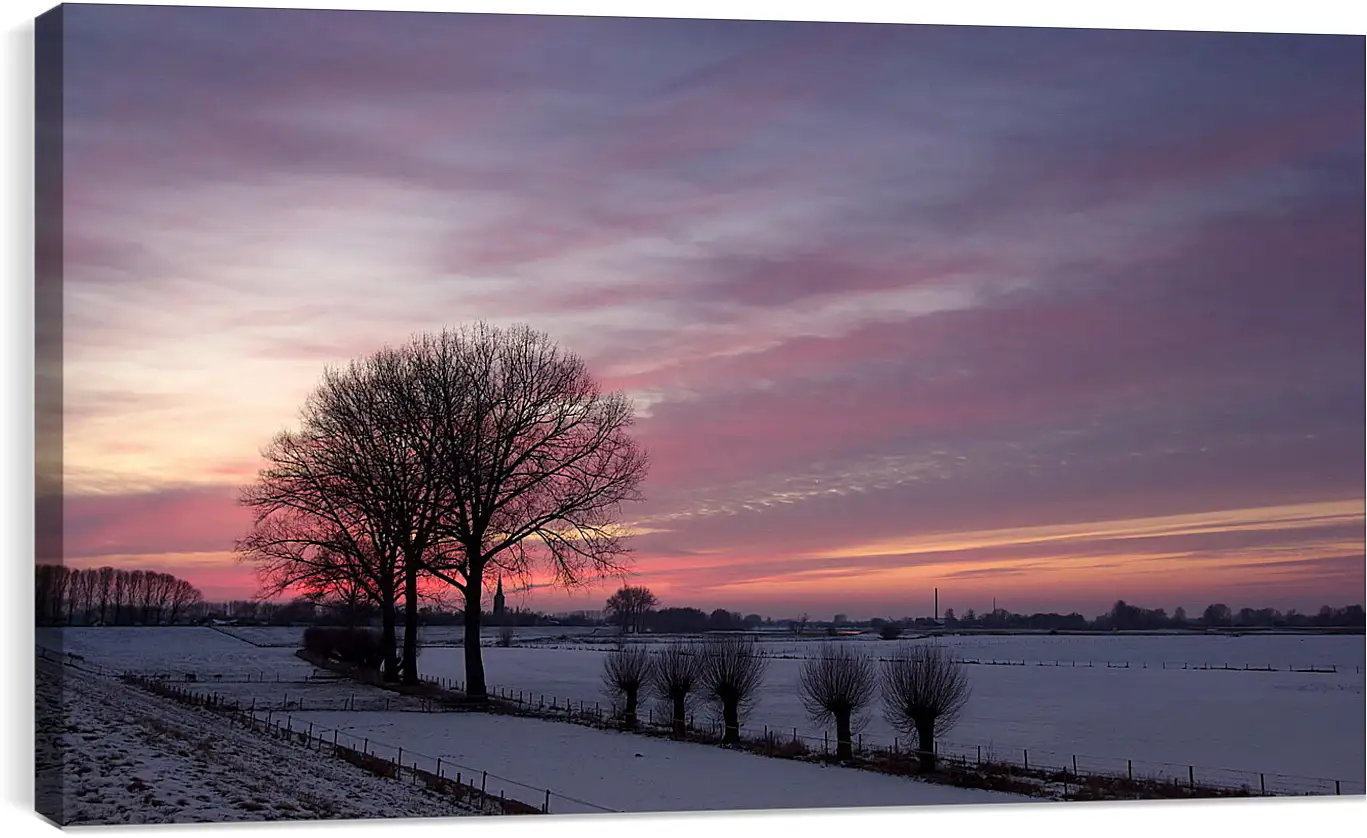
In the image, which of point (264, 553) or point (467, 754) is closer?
point (467, 754)

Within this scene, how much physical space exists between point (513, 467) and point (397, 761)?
7.10m

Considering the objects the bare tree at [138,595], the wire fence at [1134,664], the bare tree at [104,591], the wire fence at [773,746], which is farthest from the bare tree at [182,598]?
the wire fence at [1134,664]

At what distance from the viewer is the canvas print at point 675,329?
1279 centimetres

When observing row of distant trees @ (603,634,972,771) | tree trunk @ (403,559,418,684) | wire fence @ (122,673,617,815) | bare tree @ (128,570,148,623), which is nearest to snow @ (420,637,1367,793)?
tree trunk @ (403,559,418,684)

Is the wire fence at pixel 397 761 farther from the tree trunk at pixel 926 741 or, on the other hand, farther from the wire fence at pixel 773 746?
the tree trunk at pixel 926 741

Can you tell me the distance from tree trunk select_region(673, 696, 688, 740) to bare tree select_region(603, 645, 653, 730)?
0.60 metres

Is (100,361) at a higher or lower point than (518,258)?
lower

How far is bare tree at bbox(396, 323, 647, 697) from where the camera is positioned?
18.8 meters

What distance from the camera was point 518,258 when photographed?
613 inches

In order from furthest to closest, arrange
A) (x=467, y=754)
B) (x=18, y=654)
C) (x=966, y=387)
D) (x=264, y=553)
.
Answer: (x=264, y=553) → (x=966, y=387) → (x=467, y=754) → (x=18, y=654)

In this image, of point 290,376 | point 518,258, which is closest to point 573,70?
point 518,258

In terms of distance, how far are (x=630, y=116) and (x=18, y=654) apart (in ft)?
26.8

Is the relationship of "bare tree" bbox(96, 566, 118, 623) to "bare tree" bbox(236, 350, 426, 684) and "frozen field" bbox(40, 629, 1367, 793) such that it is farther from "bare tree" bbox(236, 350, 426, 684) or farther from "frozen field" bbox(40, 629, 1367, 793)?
"bare tree" bbox(236, 350, 426, 684)

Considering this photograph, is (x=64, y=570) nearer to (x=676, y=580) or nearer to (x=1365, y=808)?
(x=676, y=580)
